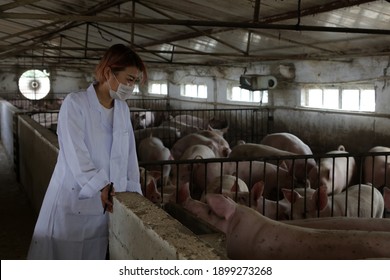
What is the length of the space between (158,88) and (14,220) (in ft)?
49.4

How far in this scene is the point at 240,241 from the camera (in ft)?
8.52

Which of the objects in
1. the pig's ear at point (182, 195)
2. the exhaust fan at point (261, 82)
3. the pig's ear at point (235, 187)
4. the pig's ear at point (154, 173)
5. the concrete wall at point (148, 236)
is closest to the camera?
the concrete wall at point (148, 236)

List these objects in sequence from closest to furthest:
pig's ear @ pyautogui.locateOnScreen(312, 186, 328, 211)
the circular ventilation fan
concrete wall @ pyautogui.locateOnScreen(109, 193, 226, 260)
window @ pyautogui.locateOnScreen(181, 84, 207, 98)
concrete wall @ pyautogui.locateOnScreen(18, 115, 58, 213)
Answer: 1. concrete wall @ pyautogui.locateOnScreen(109, 193, 226, 260)
2. pig's ear @ pyautogui.locateOnScreen(312, 186, 328, 211)
3. concrete wall @ pyautogui.locateOnScreen(18, 115, 58, 213)
4. window @ pyautogui.locateOnScreen(181, 84, 207, 98)
5. the circular ventilation fan

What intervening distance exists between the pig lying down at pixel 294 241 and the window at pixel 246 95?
9.61 metres

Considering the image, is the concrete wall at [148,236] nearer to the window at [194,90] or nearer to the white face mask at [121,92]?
the white face mask at [121,92]

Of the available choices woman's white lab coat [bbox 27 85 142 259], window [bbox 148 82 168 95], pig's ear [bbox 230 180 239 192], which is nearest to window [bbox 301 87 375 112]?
pig's ear [bbox 230 180 239 192]

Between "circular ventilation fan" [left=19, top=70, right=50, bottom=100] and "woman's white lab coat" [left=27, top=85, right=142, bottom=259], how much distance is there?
22.3m

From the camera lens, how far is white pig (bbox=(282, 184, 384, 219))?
4.22m

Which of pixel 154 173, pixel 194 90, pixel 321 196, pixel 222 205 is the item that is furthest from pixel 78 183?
pixel 194 90

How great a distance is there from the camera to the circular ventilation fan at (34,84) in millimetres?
23688

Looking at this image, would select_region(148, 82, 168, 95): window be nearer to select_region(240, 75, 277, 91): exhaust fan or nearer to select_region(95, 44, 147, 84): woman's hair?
select_region(240, 75, 277, 91): exhaust fan

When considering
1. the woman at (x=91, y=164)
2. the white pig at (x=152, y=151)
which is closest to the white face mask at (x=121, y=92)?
the woman at (x=91, y=164)

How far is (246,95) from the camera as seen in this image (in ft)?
42.6

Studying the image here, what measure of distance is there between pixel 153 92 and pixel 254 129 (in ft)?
32.8
